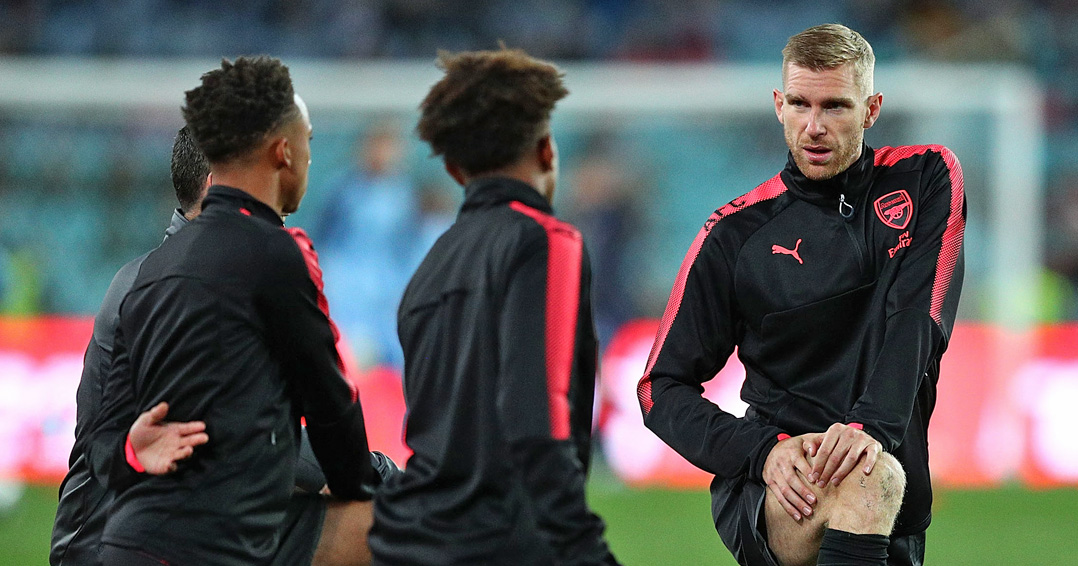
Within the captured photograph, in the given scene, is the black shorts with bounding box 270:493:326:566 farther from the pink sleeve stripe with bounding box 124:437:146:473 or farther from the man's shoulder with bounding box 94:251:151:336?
the man's shoulder with bounding box 94:251:151:336

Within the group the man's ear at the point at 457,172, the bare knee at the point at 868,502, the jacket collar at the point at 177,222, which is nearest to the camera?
the man's ear at the point at 457,172

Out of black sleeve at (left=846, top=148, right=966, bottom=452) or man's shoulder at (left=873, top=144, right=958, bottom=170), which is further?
man's shoulder at (left=873, top=144, right=958, bottom=170)

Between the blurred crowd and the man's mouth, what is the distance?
6253mm

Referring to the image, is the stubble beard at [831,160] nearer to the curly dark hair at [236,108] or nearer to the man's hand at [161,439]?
the curly dark hair at [236,108]

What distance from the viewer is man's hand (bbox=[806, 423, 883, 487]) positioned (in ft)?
11.2

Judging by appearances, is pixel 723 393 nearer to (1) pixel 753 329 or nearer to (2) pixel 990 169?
(2) pixel 990 169

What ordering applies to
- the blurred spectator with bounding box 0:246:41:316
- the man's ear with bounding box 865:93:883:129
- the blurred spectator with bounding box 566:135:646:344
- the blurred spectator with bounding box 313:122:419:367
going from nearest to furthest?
the man's ear with bounding box 865:93:883:129, the blurred spectator with bounding box 0:246:41:316, the blurred spectator with bounding box 313:122:419:367, the blurred spectator with bounding box 566:135:646:344

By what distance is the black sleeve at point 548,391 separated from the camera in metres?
2.72

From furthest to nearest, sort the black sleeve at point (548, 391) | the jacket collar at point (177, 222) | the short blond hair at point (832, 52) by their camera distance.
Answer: the short blond hair at point (832, 52) → the jacket collar at point (177, 222) → the black sleeve at point (548, 391)

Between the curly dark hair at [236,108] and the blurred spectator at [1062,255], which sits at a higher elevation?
the curly dark hair at [236,108]

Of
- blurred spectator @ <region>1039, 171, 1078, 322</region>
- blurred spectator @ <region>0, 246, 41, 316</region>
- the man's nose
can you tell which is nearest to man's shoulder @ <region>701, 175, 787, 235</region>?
the man's nose

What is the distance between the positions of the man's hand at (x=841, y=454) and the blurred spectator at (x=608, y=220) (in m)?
6.54

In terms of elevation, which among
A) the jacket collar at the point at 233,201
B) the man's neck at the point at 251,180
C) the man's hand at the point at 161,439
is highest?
the man's neck at the point at 251,180

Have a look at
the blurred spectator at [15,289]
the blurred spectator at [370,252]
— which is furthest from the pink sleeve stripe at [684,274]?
the blurred spectator at [15,289]
